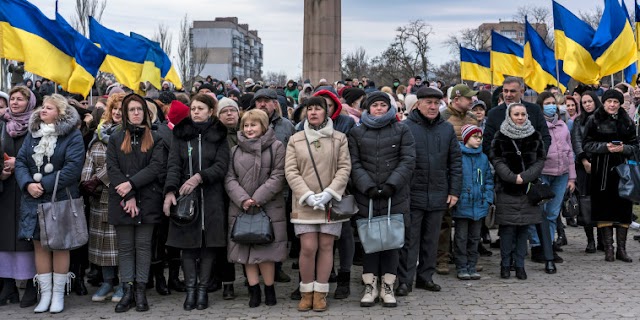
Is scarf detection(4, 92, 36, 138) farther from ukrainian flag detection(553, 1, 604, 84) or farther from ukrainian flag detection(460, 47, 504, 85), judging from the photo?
ukrainian flag detection(460, 47, 504, 85)

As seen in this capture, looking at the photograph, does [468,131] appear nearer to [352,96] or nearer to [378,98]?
[378,98]

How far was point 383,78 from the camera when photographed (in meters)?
57.9

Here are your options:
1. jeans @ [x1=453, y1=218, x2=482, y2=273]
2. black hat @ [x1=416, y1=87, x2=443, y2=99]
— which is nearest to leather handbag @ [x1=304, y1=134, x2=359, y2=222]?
black hat @ [x1=416, y1=87, x2=443, y2=99]

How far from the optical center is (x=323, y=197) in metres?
6.81

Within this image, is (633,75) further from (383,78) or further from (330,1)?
(383,78)

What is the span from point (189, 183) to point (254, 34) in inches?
5666

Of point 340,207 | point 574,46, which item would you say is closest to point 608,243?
point 574,46

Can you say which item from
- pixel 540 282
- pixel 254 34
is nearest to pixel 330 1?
pixel 540 282

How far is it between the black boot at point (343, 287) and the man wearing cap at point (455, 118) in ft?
A: 4.92

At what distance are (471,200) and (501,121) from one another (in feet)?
3.54

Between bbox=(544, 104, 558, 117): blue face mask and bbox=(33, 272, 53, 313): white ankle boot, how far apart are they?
5.97 metres

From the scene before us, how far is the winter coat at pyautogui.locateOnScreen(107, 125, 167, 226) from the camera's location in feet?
23.2

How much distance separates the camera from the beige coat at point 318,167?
6914 mm

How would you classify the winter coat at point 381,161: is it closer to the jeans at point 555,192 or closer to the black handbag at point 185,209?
the black handbag at point 185,209
